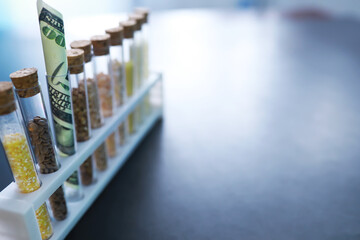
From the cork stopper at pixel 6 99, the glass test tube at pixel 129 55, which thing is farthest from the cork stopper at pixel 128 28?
the cork stopper at pixel 6 99

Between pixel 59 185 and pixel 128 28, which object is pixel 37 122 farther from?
pixel 128 28

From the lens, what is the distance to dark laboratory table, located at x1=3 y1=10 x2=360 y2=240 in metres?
0.79

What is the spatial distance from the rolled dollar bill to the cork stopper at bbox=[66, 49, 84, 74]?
37 millimetres

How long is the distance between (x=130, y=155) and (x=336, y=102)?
786 mm

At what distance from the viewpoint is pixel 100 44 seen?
81 centimetres

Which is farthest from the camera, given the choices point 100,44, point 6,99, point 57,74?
point 100,44

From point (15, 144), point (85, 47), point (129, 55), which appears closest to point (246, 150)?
point (129, 55)

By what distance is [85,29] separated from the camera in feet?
4.83

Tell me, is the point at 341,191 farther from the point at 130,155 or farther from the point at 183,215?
the point at 130,155

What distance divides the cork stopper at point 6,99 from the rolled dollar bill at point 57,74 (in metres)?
0.11

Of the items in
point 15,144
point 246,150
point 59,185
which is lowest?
point 246,150

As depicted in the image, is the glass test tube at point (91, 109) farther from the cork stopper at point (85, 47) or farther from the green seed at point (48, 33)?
the green seed at point (48, 33)

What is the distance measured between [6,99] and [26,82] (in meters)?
0.05

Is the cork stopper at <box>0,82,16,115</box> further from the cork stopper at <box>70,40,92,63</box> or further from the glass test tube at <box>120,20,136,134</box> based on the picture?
the glass test tube at <box>120,20,136,134</box>
